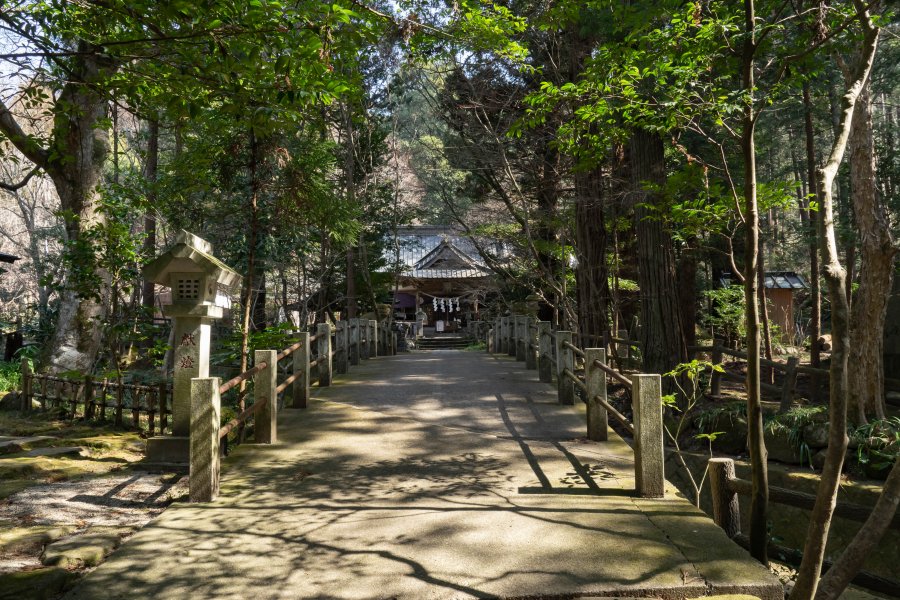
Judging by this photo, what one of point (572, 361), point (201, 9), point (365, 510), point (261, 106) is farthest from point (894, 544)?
point (201, 9)

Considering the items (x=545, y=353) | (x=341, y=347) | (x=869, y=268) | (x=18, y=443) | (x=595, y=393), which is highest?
(x=869, y=268)

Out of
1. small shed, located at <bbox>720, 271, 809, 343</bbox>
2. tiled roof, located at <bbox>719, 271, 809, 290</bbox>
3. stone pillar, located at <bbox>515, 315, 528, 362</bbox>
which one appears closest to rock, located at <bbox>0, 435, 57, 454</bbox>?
stone pillar, located at <bbox>515, 315, 528, 362</bbox>

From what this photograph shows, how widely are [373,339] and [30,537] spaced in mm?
13296

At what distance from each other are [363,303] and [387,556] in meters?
19.9

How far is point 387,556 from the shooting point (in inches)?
147

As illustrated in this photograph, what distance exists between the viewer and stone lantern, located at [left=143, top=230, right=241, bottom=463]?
247 inches

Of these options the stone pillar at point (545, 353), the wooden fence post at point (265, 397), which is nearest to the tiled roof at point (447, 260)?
the stone pillar at point (545, 353)

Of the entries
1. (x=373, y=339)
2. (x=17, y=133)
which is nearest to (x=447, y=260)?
(x=373, y=339)

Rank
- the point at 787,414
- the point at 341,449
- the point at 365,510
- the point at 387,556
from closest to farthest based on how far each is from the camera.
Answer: the point at 387,556, the point at 365,510, the point at 341,449, the point at 787,414

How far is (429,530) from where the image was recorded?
13.6ft

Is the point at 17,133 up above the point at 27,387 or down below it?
above

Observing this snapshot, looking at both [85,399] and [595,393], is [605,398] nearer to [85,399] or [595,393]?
[595,393]

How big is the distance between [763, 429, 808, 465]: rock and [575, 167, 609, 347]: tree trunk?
4049mm

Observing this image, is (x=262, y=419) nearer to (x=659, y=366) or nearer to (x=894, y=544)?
(x=659, y=366)
